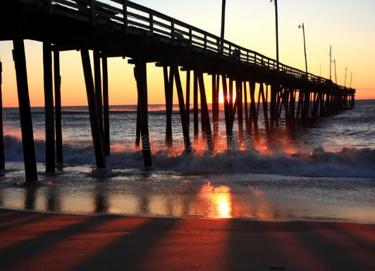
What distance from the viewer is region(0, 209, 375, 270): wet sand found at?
437 cm

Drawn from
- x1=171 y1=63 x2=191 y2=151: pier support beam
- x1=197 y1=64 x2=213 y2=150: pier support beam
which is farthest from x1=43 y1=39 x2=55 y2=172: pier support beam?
x1=197 y1=64 x2=213 y2=150: pier support beam

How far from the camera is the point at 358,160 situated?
13.7 metres

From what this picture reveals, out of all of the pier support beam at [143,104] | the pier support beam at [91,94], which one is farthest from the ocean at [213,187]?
the pier support beam at [91,94]

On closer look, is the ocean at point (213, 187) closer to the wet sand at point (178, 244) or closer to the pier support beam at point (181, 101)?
the pier support beam at point (181, 101)

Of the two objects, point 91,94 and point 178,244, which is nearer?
point 178,244

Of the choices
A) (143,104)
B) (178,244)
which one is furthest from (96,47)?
(178,244)

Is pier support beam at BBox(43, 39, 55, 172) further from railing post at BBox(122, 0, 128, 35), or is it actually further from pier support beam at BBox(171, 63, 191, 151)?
pier support beam at BBox(171, 63, 191, 151)

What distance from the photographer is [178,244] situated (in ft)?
16.4

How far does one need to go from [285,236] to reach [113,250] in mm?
2046

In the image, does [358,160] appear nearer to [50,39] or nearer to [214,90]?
[214,90]

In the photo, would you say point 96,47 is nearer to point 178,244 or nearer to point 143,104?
point 143,104

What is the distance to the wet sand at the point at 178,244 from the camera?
4.37 meters

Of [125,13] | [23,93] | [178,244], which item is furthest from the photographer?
[125,13]

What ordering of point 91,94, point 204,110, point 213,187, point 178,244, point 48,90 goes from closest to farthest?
1. point 178,244
2. point 213,187
3. point 91,94
4. point 48,90
5. point 204,110
